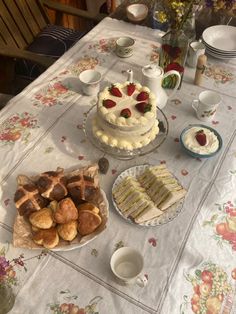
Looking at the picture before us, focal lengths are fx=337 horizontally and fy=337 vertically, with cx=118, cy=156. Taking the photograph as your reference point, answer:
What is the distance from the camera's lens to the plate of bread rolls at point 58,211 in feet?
3.05

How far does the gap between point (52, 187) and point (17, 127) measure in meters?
0.43

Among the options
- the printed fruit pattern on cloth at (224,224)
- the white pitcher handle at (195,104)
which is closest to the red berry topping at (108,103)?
the white pitcher handle at (195,104)

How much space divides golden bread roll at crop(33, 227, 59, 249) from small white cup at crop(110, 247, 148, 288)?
0.17 metres

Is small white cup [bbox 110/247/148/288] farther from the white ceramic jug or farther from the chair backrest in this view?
the chair backrest

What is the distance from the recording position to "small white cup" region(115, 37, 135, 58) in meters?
1.61

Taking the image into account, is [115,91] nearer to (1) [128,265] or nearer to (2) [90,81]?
(2) [90,81]

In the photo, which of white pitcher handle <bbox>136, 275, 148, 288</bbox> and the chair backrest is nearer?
white pitcher handle <bbox>136, 275, 148, 288</bbox>

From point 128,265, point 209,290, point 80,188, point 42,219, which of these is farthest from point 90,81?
point 209,290

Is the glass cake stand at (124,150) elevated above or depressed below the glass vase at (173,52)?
below

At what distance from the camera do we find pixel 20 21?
2.04m

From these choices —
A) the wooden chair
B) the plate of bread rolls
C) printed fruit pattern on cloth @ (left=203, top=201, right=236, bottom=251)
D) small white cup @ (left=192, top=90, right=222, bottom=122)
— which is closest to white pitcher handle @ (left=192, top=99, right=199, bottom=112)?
small white cup @ (left=192, top=90, right=222, bottom=122)

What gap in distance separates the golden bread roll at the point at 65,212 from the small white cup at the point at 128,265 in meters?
0.16

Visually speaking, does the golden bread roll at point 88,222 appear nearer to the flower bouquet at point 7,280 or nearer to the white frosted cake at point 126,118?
the flower bouquet at point 7,280

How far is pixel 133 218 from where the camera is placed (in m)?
1.01
